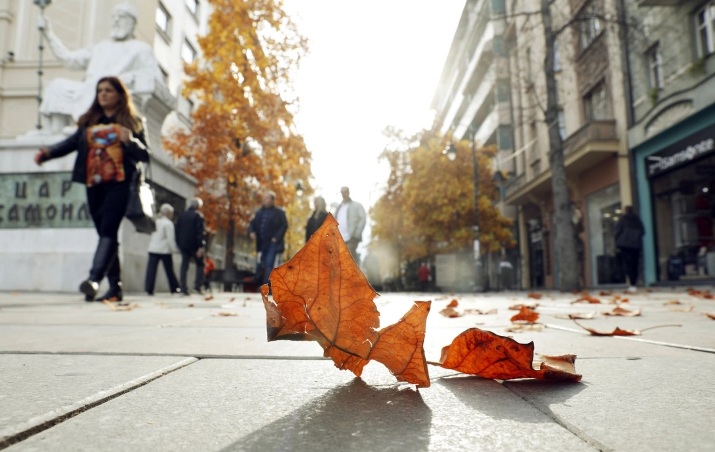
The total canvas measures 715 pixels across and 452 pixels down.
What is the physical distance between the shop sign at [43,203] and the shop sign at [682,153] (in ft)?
43.3

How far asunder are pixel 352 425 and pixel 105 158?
5100mm

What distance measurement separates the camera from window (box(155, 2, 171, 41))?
21.6 metres

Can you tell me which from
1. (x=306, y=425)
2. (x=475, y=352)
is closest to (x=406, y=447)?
(x=306, y=425)

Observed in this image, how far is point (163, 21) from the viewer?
22.6 meters

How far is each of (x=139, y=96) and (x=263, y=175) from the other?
Answer: 18.7ft

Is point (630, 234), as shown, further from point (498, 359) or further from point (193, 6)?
point (193, 6)

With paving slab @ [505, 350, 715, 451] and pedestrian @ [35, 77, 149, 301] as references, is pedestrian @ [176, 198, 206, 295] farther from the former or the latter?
paving slab @ [505, 350, 715, 451]

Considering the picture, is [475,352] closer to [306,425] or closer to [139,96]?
[306,425]

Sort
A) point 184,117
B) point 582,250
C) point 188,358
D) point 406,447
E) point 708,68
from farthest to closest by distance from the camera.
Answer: point 184,117 < point 582,250 < point 708,68 < point 188,358 < point 406,447

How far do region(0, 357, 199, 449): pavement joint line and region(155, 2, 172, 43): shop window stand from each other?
22440mm

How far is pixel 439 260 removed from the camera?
21.9m

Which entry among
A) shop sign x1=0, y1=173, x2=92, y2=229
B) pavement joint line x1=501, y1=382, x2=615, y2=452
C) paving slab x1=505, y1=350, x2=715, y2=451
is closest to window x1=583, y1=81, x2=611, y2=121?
shop sign x1=0, y1=173, x2=92, y2=229

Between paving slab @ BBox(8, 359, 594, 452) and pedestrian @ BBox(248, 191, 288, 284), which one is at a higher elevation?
pedestrian @ BBox(248, 191, 288, 284)

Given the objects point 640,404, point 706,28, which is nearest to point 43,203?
point 640,404
